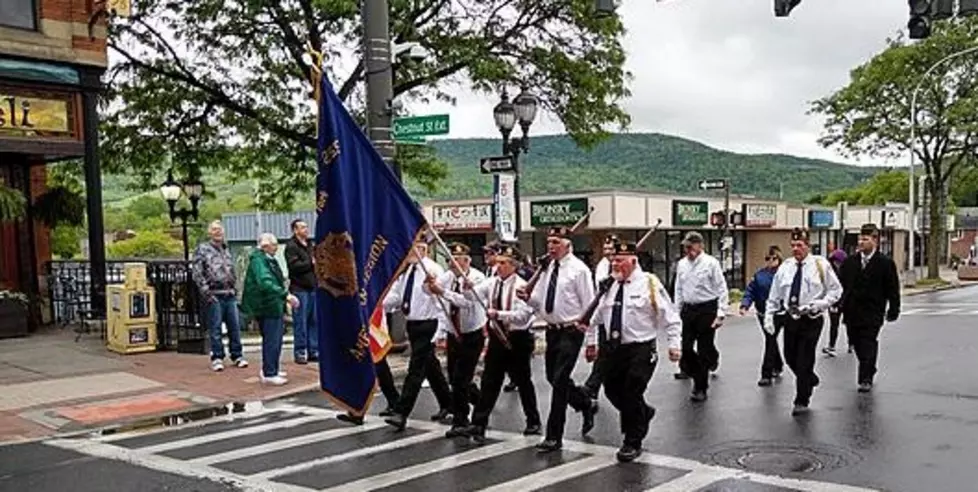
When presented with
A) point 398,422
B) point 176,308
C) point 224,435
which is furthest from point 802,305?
point 176,308

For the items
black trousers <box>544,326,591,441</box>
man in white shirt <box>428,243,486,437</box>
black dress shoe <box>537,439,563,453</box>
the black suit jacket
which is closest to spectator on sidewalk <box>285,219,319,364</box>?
man in white shirt <box>428,243,486,437</box>

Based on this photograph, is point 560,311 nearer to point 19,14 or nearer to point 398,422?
point 398,422

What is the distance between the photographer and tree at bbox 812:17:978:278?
35.0 meters

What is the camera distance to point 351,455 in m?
7.96

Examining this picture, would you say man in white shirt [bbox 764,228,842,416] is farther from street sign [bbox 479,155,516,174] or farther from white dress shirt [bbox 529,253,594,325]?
street sign [bbox 479,155,516,174]

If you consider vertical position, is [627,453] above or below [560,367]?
below

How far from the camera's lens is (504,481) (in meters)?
6.96

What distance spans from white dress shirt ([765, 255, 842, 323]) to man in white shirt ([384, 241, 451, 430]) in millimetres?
3770

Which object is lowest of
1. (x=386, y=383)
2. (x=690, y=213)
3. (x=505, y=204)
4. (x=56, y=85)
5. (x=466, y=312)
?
(x=386, y=383)

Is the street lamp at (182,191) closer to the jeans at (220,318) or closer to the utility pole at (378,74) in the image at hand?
the jeans at (220,318)

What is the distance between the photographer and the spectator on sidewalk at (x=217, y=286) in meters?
12.3

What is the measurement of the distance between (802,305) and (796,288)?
0.83 ft

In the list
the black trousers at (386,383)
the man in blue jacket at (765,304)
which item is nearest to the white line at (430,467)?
the black trousers at (386,383)

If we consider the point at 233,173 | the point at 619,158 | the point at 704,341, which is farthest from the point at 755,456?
the point at 619,158
